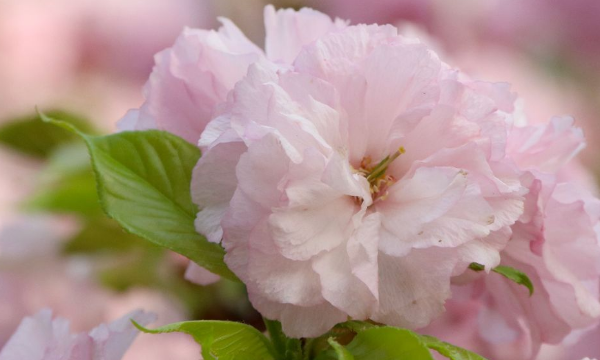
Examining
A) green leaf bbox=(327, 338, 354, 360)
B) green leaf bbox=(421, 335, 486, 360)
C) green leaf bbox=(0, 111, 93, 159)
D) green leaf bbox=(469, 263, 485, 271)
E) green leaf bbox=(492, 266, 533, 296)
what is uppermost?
green leaf bbox=(469, 263, 485, 271)

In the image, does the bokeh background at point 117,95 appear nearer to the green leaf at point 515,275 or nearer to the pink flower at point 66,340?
the green leaf at point 515,275

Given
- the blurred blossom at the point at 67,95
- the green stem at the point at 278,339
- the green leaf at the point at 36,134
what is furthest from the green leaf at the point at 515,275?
the green leaf at the point at 36,134

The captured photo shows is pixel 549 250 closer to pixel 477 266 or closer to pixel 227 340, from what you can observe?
pixel 477 266

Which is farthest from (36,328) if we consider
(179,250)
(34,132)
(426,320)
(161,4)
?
(161,4)

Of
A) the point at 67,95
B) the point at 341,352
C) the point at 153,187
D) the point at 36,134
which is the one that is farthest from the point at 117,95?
the point at 341,352

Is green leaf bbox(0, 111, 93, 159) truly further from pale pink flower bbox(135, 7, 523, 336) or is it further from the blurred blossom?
pale pink flower bbox(135, 7, 523, 336)

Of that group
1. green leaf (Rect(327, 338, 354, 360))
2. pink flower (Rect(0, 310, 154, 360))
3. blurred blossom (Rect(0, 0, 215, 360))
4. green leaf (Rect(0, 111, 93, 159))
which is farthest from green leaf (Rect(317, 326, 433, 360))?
green leaf (Rect(0, 111, 93, 159))

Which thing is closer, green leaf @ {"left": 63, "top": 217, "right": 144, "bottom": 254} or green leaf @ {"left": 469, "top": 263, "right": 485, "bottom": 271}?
green leaf @ {"left": 469, "top": 263, "right": 485, "bottom": 271}
